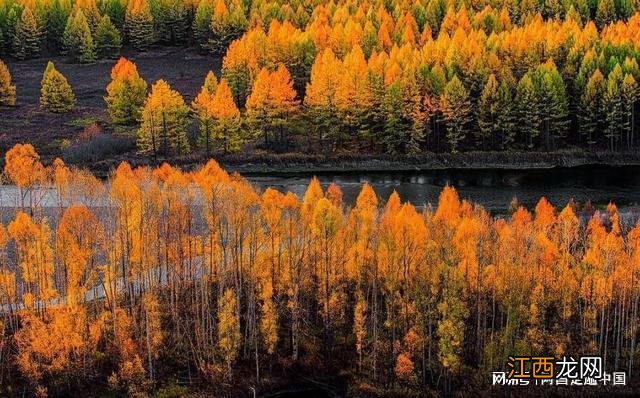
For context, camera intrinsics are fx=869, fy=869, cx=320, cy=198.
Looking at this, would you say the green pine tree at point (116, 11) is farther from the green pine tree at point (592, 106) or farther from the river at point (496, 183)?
the green pine tree at point (592, 106)

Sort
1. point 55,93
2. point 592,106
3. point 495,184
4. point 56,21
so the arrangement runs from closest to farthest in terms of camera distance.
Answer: point 495,184 → point 592,106 → point 55,93 → point 56,21

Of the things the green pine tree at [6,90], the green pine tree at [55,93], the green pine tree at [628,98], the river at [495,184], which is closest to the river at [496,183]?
the river at [495,184]

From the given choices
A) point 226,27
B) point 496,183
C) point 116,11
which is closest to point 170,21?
point 116,11

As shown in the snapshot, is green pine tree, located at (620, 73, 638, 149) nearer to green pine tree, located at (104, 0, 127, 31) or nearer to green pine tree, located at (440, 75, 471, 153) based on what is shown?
green pine tree, located at (440, 75, 471, 153)

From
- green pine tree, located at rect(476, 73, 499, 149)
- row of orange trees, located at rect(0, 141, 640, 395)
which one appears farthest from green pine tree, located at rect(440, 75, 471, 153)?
row of orange trees, located at rect(0, 141, 640, 395)

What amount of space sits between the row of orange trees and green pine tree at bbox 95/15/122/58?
10177 cm

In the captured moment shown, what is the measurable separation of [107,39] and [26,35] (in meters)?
13.9

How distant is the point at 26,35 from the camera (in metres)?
152

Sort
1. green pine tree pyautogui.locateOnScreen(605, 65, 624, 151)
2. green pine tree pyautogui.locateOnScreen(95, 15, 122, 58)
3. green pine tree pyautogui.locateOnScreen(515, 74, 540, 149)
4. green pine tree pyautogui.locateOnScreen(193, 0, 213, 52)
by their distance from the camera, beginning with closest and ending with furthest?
green pine tree pyautogui.locateOnScreen(515, 74, 540, 149), green pine tree pyautogui.locateOnScreen(605, 65, 624, 151), green pine tree pyautogui.locateOnScreen(95, 15, 122, 58), green pine tree pyautogui.locateOnScreen(193, 0, 213, 52)

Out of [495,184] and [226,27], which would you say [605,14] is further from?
[495,184]

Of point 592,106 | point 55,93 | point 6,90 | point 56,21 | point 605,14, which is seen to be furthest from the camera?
point 56,21

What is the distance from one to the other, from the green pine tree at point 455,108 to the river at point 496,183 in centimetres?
602

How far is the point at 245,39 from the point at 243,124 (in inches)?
880

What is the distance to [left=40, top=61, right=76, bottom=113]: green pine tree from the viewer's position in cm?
12262
